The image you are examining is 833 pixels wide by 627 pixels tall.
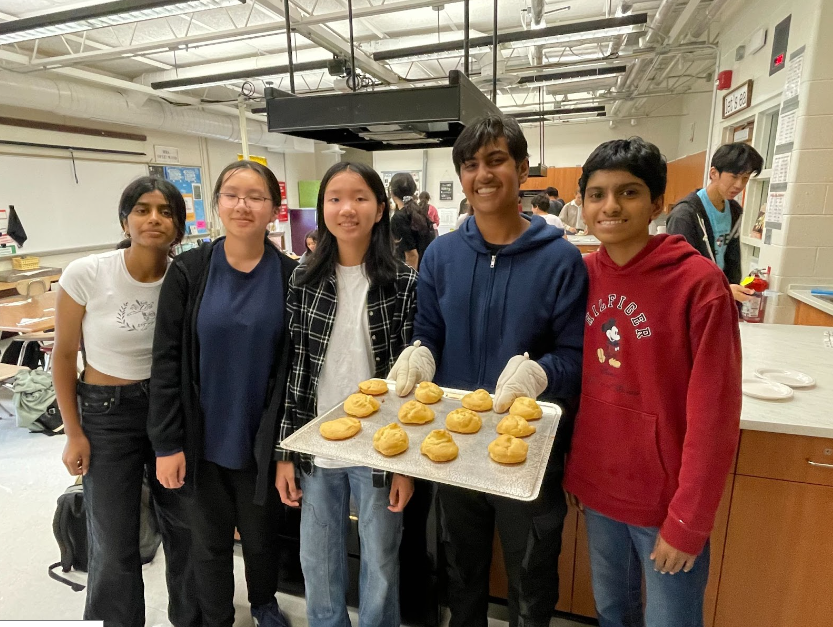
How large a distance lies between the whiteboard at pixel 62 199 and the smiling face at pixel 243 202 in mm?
4571

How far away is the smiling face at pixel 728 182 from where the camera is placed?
236cm

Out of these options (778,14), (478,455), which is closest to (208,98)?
(778,14)

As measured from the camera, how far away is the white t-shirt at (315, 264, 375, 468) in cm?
144

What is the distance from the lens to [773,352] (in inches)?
79.7

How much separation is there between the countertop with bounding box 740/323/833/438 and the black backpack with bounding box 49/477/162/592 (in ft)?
7.55

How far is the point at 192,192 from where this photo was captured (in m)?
8.36

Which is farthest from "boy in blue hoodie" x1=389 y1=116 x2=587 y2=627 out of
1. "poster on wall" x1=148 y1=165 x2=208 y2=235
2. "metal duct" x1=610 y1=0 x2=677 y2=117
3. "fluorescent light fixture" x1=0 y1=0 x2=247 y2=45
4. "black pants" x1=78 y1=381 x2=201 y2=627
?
"poster on wall" x1=148 y1=165 x2=208 y2=235

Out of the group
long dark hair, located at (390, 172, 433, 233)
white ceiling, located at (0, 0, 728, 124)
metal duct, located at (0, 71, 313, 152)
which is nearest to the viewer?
long dark hair, located at (390, 172, 433, 233)

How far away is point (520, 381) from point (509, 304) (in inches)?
8.8

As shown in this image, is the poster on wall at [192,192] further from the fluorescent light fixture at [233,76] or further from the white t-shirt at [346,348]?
the white t-shirt at [346,348]

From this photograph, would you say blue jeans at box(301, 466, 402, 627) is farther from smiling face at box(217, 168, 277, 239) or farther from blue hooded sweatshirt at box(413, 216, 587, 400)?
smiling face at box(217, 168, 277, 239)

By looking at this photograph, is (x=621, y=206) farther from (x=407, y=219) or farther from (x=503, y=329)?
(x=407, y=219)

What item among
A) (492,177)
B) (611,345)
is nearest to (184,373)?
(492,177)

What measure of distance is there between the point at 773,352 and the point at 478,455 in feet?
5.14
